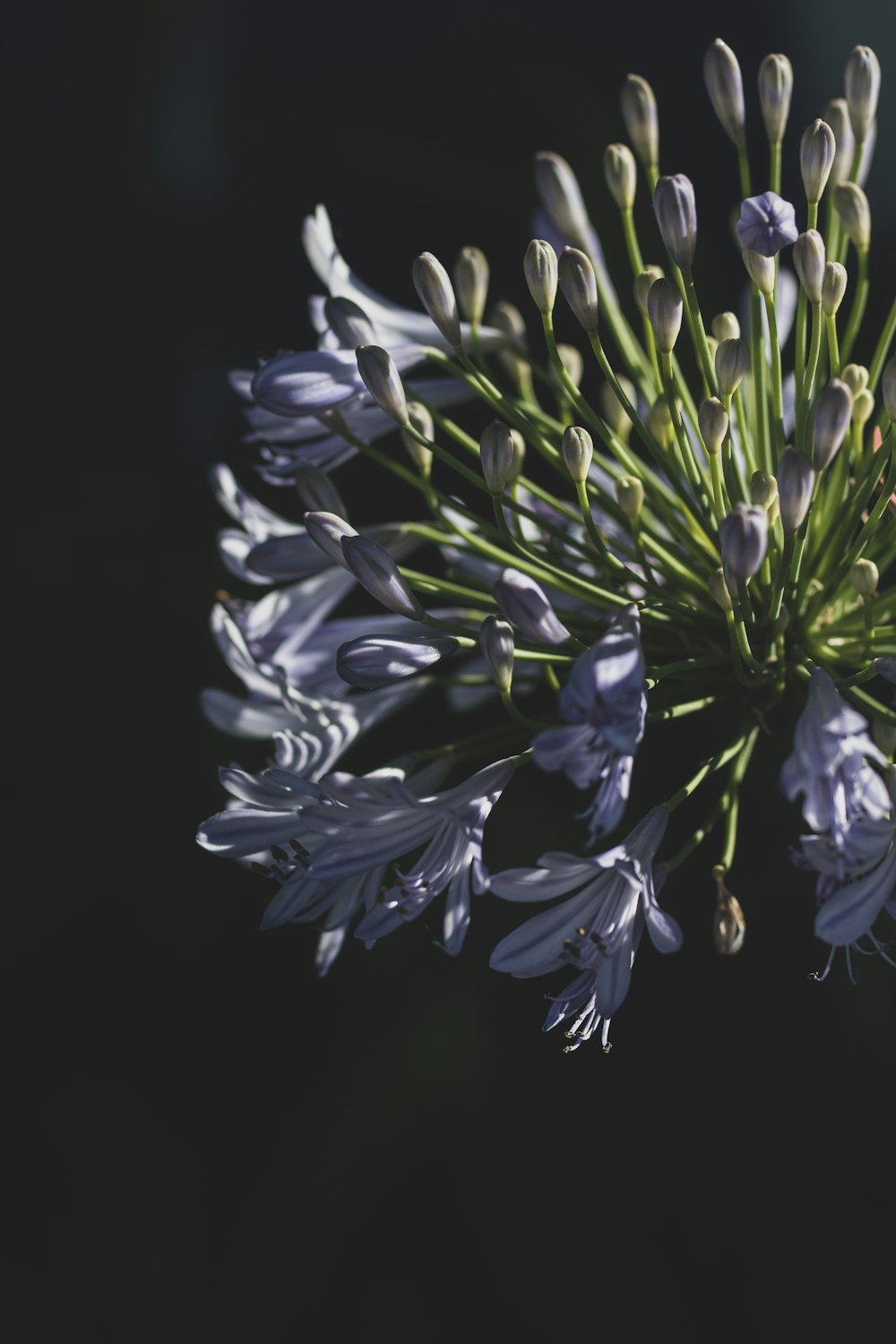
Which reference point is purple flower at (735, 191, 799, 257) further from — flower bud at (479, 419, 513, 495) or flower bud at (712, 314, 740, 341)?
flower bud at (479, 419, 513, 495)

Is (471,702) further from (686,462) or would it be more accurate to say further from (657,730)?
(657,730)

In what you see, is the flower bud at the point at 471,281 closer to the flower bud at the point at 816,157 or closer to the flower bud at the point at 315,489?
the flower bud at the point at 315,489

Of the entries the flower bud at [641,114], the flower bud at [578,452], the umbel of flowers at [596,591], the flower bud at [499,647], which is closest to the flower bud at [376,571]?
the umbel of flowers at [596,591]

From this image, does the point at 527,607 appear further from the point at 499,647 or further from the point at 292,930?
the point at 292,930


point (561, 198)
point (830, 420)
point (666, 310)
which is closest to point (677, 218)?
point (666, 310)

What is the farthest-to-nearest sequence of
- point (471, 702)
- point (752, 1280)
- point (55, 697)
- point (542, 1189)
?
point (55, 697) < point (542, 1189) < point (752, 1280) < point (471, 702)

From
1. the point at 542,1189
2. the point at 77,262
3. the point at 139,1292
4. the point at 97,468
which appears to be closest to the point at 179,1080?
the point at 139,1292

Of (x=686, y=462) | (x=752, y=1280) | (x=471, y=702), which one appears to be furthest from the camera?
(x=752, y=1280)
